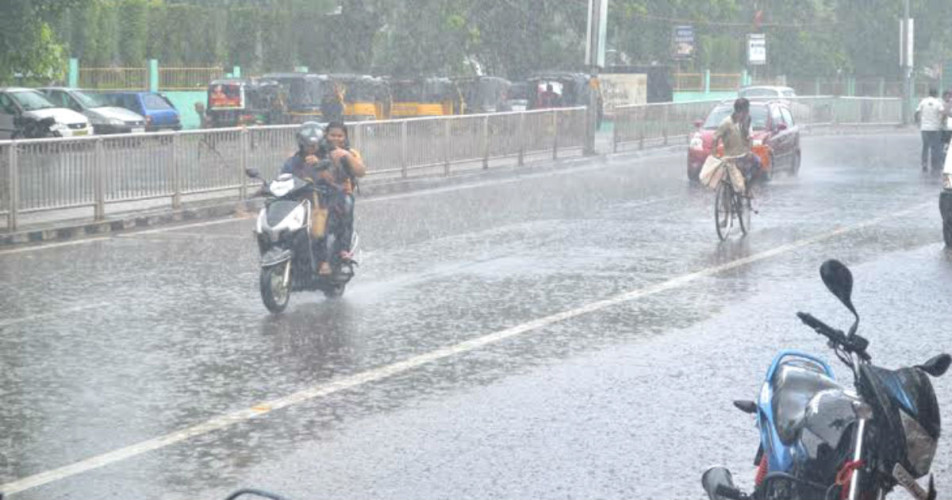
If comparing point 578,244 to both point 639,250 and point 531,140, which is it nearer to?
point 639,250

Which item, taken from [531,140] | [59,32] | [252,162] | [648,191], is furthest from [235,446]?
[59,32]

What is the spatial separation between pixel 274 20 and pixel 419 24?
662 cm

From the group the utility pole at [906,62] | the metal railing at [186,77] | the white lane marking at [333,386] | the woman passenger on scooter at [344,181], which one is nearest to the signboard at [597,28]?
the white lane marking at [333,386]

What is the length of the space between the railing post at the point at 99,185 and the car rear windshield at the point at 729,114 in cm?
1293

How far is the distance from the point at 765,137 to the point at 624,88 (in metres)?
27.9

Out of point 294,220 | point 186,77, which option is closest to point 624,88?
point 186,77

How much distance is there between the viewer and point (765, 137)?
2852 centimetres

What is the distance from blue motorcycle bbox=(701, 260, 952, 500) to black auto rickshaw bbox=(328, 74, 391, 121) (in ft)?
128

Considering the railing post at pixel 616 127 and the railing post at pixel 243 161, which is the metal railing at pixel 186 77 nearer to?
the railing post at pixel 616 127

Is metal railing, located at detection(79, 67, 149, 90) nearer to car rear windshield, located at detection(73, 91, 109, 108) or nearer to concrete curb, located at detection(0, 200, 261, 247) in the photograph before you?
car rear windshield, located at detection(73, 91, 109, 108)

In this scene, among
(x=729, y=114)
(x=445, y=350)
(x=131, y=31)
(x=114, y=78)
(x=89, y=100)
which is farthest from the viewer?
(x=131, y=31)

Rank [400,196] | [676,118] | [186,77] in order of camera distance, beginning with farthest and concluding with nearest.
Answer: [186,77]
[676,118]
[400,196]

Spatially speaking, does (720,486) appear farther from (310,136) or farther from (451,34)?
(451,34)

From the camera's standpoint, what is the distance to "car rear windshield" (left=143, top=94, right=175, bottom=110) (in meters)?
45.2
